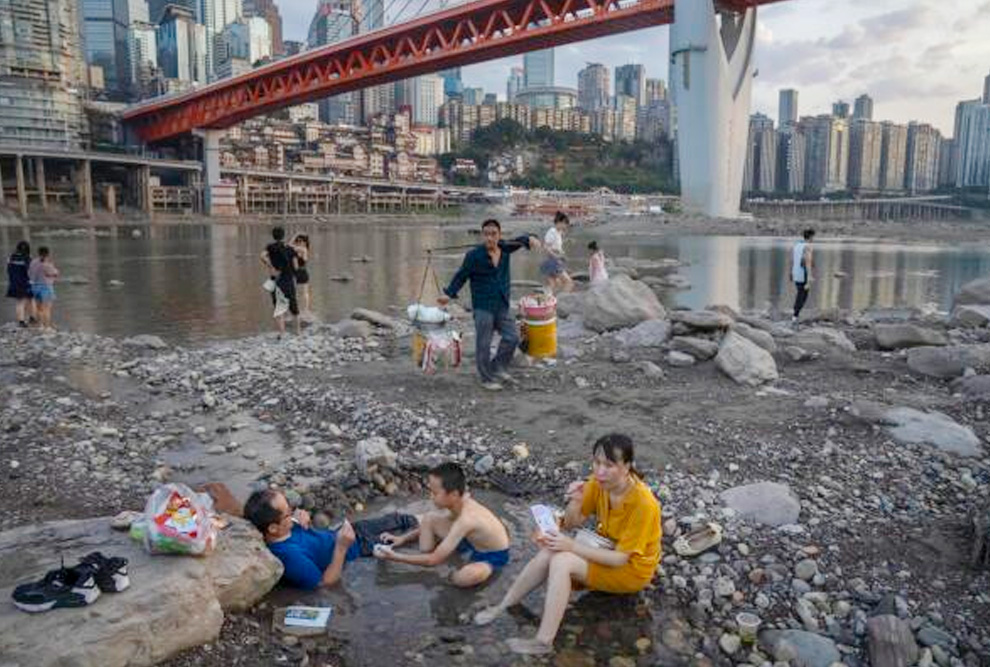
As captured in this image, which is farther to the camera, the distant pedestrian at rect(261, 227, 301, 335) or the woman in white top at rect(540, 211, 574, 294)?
the woman in white top at rect(540, 211, 574, 294)

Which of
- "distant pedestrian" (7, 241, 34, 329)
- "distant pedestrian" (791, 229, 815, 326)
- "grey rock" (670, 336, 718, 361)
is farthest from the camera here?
"distant pedestrian" (791, 229, 815, 326)

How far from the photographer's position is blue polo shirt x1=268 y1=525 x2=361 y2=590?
4008mm

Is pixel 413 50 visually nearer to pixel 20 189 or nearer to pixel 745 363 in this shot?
pixel 20 189

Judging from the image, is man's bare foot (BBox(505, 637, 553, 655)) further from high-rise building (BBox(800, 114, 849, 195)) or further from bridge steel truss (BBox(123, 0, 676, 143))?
high-rise building (BBox(800, 114, 849, 195))

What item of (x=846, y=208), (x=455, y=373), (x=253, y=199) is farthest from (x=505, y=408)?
(x=846, y=208)

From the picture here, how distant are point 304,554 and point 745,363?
516cm

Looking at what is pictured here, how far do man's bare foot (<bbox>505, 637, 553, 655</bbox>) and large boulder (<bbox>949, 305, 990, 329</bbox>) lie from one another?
33.9 feet

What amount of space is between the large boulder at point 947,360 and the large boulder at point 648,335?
8.95 ft

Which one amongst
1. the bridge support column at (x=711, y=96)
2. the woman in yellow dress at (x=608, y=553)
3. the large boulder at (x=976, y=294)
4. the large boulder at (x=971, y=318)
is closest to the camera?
the woman in yellow dress at (x=608, y=553)

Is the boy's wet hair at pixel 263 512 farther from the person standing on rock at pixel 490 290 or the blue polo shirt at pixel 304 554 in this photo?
the person standing on rock at pixel 490 290

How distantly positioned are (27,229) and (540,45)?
38.3m

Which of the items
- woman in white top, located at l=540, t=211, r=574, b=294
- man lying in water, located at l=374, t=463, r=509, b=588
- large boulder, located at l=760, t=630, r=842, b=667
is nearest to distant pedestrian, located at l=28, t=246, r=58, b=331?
woman in white top, located at l=540, t=211, r=574, b=294

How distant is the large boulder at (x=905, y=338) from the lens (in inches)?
368

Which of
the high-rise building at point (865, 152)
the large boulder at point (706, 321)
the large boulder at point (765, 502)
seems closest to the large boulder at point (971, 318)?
the large boulder at point (706, 321)
